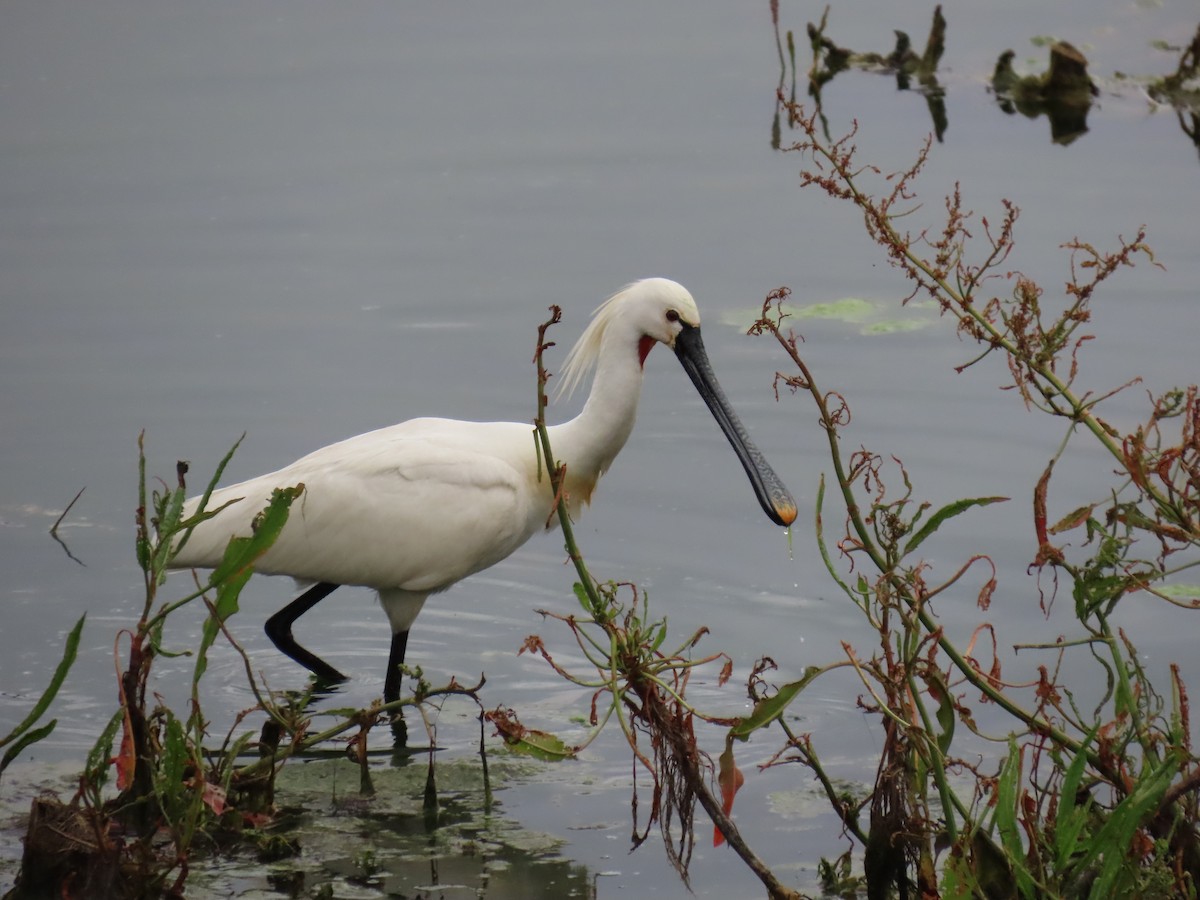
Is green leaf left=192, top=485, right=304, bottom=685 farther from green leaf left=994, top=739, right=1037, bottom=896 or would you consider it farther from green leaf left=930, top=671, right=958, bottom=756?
green leaf left=994, top=739, right=1037, bottom=896

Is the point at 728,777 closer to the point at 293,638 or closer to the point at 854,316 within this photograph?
the point at 293,638

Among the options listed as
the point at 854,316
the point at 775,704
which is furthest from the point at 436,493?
the point at 854,316

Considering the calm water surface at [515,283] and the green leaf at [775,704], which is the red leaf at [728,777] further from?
the calm water surface at [515,283]

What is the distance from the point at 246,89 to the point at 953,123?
18.5 ft

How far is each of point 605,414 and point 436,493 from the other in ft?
2.21

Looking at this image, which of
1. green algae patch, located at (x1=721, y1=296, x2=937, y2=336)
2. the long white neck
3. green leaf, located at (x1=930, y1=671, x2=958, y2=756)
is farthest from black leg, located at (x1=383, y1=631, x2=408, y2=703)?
green algae patch, located at (x1=721, y1=296, x2=937, y2=336)

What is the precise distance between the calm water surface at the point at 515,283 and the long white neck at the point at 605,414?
783mm

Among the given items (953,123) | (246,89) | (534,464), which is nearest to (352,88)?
(246,89)

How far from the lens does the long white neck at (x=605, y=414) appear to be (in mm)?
6488

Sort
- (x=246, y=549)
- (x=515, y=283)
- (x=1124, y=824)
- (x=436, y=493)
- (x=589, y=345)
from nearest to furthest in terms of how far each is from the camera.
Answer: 1. (x=1124, y=824)
2. (x=246, y=549)
3. (x=436, y=493)
4. (x=589, y=345)
5. (x=515, y=283)

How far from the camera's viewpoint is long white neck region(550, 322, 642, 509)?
6.49 meters

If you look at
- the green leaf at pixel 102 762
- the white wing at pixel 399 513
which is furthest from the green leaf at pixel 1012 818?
the white wing at pixel 399 513

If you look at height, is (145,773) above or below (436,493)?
below

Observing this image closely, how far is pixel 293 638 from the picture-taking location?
6754 millimetres
